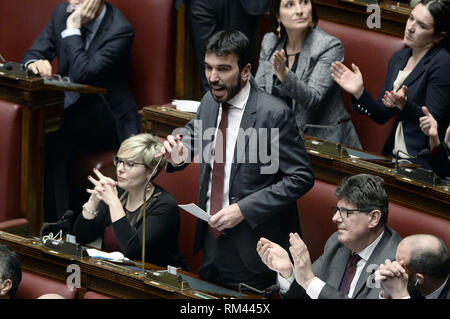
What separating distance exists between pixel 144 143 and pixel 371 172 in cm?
38

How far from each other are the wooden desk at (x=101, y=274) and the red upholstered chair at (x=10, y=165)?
401mm

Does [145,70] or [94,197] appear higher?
[145,70]

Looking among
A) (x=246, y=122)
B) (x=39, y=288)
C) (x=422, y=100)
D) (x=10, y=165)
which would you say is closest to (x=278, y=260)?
(x=246, y=122)

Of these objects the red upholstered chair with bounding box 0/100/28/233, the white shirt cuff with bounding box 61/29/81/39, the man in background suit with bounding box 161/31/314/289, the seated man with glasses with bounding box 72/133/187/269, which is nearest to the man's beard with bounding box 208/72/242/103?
the man in background suit with bounding box 161/31/314/289

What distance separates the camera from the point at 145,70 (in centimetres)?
202

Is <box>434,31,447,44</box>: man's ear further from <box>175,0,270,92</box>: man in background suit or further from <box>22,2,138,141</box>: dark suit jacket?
<box>22,2,138,141</box>: dark suit jacket

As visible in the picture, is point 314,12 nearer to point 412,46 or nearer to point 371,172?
point 412,46

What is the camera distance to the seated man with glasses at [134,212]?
144 centimetres

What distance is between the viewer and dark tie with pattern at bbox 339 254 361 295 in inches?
49.3

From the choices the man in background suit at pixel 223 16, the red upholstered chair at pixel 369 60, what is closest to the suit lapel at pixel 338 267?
the red upholstered chair at pixel 369 60

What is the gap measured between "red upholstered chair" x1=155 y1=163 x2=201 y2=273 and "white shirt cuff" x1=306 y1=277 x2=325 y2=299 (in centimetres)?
43

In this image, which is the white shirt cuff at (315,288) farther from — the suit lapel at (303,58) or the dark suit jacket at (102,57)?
the dark suit jacket at (102,57)
